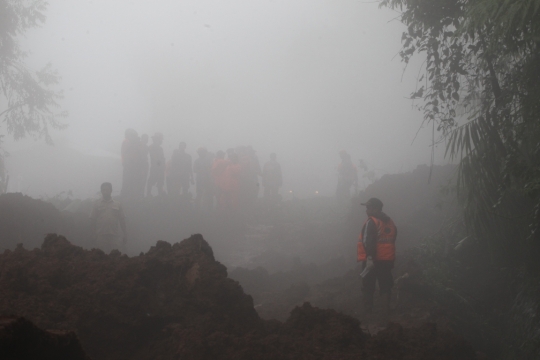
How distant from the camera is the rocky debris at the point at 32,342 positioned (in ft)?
5.03

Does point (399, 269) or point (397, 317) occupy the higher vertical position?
point (399, 269)

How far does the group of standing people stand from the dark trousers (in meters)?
8.61

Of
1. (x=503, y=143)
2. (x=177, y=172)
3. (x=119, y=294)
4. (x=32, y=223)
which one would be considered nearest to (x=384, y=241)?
(x=503, y=143)

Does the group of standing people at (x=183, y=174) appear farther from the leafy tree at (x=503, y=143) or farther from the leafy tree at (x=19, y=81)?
the leafy tree at (x=503, y=143)

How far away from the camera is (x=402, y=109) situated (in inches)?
1673

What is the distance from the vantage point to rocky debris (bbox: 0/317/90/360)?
153 centimetres

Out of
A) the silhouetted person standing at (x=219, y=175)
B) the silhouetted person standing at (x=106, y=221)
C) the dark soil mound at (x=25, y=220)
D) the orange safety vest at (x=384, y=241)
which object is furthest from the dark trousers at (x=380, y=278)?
the silhouetted person standing at (x=219, y=175)

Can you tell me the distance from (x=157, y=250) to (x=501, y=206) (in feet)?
15.2

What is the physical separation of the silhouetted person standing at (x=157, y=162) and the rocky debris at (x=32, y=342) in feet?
41.3

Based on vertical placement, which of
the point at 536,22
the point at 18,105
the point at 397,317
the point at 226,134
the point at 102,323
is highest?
the point at 226,134

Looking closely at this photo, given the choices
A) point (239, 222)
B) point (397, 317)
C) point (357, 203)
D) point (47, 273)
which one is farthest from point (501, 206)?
point (239, 222)

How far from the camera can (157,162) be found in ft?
46.7

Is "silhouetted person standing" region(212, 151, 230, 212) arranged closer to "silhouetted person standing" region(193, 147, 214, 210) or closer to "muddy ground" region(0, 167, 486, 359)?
"silhouetted person standing" region(193, 147, 214, 210)

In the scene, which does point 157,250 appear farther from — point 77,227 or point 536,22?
point 77,227
